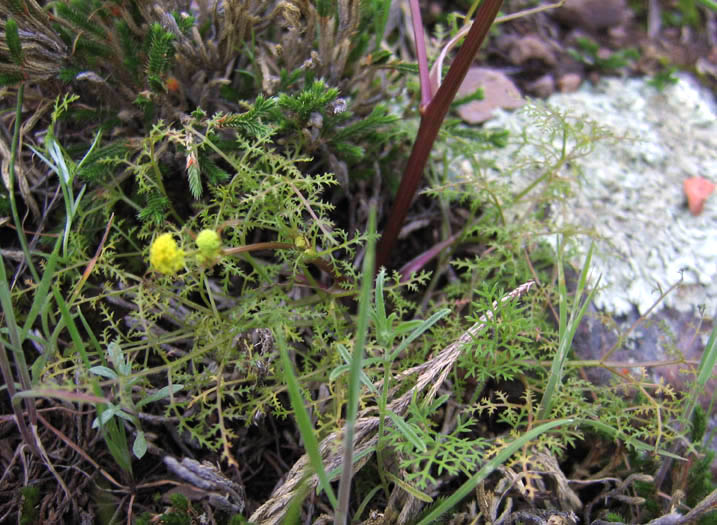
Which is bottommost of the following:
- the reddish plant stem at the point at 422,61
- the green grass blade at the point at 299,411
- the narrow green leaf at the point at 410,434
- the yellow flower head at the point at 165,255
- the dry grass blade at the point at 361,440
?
the dry grass blade at the point at 361,440

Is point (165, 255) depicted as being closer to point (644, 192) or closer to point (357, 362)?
point (357, 362)

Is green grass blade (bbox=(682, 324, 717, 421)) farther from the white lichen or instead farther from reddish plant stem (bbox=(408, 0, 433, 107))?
reddish plant stem (bbox=(408, 0, 433, 107))

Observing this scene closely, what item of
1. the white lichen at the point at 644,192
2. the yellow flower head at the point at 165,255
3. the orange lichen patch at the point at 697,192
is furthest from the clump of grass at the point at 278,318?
the orange lichen patch at the point at 697,192

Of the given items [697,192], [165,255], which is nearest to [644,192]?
[697,192]

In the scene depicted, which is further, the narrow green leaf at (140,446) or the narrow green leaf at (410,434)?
the narrow green leaf at (140,446)

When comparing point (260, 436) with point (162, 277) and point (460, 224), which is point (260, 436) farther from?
point (460, 224)

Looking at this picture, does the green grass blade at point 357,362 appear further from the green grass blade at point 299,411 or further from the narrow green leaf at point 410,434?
the narrow green leaf at point 410,434
